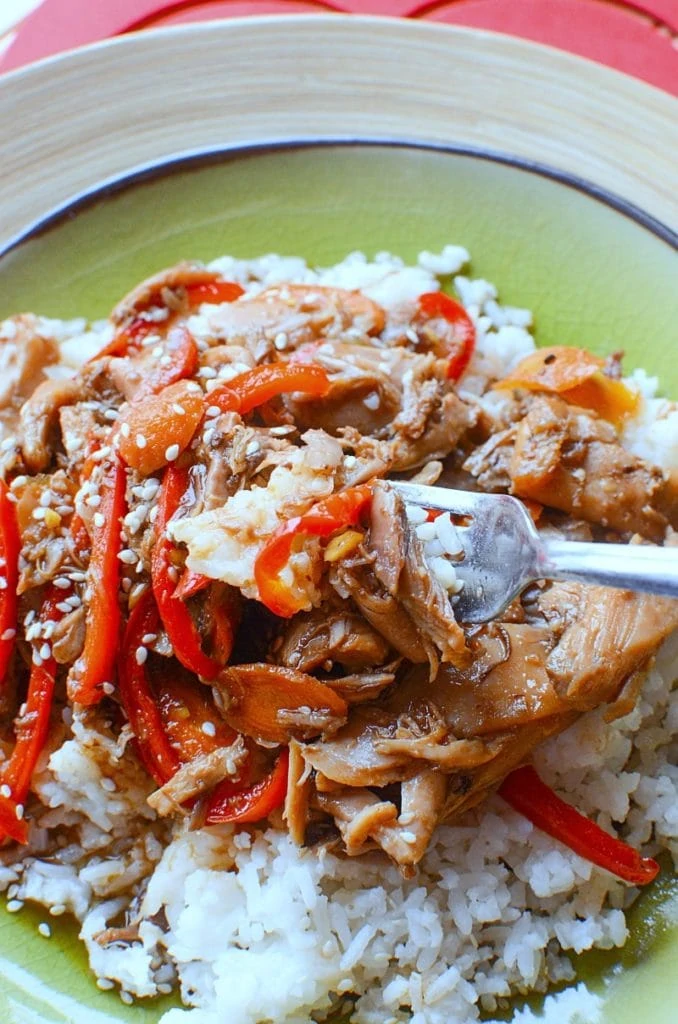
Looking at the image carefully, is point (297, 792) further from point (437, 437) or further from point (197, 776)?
point (437, 437)

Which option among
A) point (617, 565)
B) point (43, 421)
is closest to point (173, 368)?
point (43, 421)

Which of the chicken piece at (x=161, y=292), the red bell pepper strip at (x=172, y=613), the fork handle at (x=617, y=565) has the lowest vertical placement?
the red bell pepper strip at (x=172, y=613)

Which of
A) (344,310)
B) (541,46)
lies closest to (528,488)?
(344,310)

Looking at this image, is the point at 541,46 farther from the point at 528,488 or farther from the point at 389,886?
the point at 389,886

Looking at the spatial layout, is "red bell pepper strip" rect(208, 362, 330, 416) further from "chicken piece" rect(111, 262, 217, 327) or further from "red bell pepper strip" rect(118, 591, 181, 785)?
"chicken piece" rect(111, 262, 217, 327)

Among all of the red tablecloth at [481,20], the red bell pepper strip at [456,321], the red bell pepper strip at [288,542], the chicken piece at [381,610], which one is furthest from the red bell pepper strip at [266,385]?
the red tablecloth at [481,20]

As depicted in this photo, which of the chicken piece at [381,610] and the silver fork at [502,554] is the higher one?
the silver fork at [502,554]

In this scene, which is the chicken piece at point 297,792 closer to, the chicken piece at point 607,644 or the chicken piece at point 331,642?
the chicken piece at point 331,642

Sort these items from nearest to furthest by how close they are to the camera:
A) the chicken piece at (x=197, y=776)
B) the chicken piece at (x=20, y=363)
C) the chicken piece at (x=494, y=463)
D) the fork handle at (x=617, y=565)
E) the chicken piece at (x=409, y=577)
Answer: the fork handle at (x=617, y=565) → the chicken piece at (x=409, y=577) → the chicken piece at (x=197, y=776) → the chicken piece at (x=494, y=463) → the chicken piece at (x=20, y=363)
